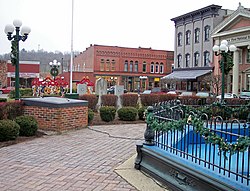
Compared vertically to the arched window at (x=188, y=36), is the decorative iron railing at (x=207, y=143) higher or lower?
lower

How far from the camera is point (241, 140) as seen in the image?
3961 millimetres

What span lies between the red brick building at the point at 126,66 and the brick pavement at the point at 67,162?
4694 centimetres

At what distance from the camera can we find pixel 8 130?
849 cm

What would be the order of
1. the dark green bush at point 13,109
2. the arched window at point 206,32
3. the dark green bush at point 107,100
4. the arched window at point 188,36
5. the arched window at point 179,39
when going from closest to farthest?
the dark green bush at point 13,109, the dark green bush at point 107,100, the arched window at point 206,32, the arched window at point 188,36, the arched window at point 179,39

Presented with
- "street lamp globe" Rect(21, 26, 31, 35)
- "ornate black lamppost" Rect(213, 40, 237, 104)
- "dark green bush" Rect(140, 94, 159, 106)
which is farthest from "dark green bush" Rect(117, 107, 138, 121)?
"street lamp globe" Rect(21, 26, 31, 35)

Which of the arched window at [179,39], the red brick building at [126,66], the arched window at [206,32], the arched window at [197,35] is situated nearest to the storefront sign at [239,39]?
the arched window at [206,32]

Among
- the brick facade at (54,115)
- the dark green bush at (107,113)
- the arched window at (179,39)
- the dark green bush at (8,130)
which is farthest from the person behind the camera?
the arched window at (179,39)

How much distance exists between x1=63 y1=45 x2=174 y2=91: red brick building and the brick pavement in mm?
46938

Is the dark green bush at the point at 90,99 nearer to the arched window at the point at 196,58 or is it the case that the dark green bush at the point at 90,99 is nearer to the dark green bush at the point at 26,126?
the dark green bush at the point at 26,126

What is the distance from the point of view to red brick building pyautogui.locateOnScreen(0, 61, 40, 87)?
51153 mm

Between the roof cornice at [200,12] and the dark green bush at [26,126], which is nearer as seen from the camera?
the dark green bush at [26,126]

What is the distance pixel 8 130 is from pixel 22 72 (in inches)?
1814

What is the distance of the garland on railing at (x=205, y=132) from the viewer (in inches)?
156

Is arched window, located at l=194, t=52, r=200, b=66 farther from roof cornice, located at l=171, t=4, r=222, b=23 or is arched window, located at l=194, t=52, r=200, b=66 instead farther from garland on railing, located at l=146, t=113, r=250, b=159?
garland on railing, located at l=146, t=113, r=250, b=159
